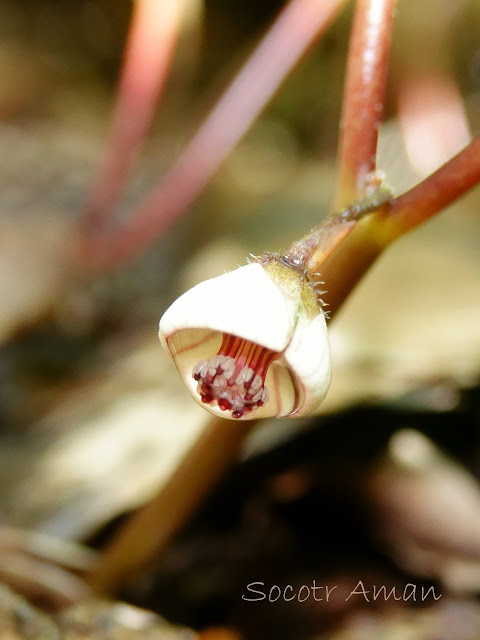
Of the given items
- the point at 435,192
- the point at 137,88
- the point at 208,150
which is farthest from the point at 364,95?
the point at 137,88

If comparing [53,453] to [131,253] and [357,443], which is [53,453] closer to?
[357,443]

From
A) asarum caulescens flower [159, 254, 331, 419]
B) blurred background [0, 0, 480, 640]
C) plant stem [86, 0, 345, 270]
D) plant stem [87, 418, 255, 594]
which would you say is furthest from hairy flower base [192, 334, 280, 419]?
plant stem [86, 0, 345, 270]

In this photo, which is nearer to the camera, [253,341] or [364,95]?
[253,341]

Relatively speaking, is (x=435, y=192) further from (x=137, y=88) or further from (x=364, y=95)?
(x=137, y=88)

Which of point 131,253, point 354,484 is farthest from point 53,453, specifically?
point 131,253

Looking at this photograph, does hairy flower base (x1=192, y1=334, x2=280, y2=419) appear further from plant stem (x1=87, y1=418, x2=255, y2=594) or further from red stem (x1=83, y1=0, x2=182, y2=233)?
red stem (x1=83, y1=0, x2=182, y2=233)

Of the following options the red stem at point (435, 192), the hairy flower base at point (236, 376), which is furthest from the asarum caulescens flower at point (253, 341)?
the red stem at point (435, 192)
